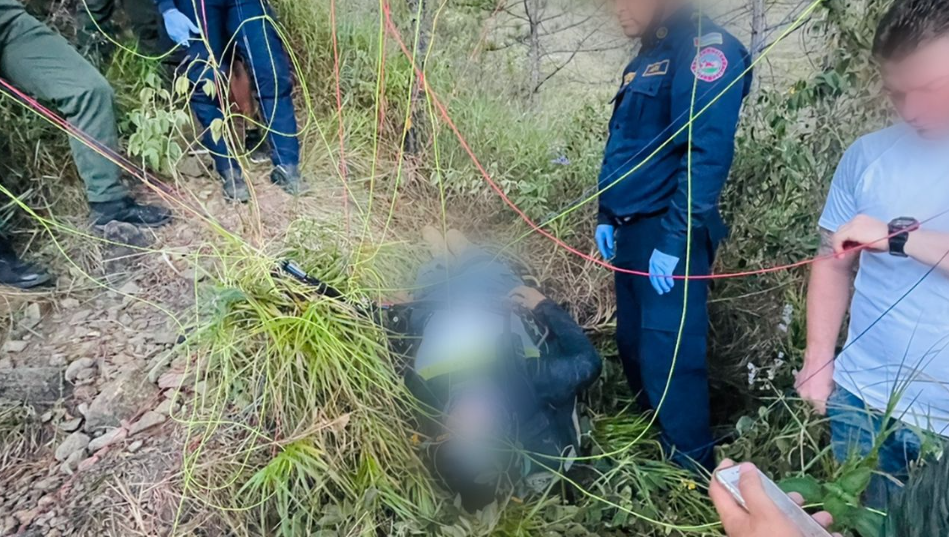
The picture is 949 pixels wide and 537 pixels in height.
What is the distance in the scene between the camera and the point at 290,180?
6.48 ft

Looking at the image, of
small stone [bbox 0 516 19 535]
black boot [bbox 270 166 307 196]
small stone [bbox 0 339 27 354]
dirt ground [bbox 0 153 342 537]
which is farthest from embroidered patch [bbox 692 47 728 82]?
small stone [bbox 0 339 27 354]

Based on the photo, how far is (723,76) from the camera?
115 cm

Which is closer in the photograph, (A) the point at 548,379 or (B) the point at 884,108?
(B) the point at 884,108

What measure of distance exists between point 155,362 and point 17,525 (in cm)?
47

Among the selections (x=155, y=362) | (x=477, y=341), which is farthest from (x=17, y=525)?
(x=477, y=341)

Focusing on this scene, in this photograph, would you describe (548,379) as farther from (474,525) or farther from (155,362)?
(155,362)

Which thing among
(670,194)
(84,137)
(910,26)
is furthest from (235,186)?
(910,26)

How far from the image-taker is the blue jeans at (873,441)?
102 centimetres

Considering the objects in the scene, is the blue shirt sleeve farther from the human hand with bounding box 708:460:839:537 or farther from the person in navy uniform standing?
the human hand with bounding box 708:460:839:537

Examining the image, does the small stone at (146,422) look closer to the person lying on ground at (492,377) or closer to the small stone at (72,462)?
the small stone at (72,462)

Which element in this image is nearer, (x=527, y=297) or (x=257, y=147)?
(x=527, y=297)

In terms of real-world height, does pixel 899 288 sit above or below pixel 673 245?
above

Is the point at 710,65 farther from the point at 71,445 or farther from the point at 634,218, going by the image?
the point at 71,445

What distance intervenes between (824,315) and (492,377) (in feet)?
2.04
